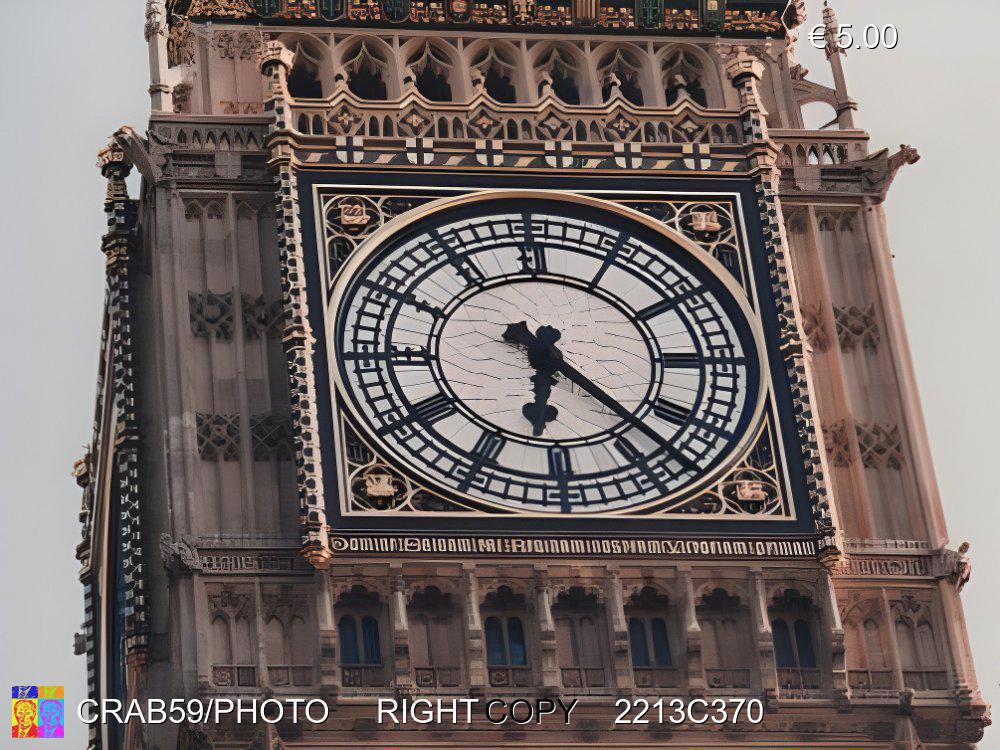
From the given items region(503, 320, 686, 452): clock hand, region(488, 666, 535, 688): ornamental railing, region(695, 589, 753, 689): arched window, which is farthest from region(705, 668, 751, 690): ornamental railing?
region(503, 320, 686, 452): clock hand

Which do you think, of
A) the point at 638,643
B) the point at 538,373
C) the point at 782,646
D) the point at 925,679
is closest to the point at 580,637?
the point at 638,643

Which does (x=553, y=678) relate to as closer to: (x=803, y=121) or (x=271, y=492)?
(x=271, y=492)

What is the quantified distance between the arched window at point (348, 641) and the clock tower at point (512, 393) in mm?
24

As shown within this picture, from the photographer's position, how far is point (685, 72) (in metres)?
35.2

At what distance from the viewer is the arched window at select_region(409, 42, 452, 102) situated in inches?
1371

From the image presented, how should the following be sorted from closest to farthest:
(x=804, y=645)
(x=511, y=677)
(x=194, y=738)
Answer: (x=194, y=738) → (x=511, y=677) → (x=804, y=645)

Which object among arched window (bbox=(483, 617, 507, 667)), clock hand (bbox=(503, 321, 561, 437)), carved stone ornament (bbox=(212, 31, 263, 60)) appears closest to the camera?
arched window (bbox=(483, 617, 507, 667))

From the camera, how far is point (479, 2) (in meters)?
35.0

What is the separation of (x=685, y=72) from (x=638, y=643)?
680cm

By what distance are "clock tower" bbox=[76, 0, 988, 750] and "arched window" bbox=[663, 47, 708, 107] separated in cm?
3

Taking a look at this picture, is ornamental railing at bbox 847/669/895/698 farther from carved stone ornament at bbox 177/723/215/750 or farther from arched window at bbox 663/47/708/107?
arched window at bbox 663/47/708/107

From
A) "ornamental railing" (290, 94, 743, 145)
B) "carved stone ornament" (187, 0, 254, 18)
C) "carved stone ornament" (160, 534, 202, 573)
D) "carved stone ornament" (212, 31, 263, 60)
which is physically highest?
"carved stone ornament" (187, 0, 254, 18)

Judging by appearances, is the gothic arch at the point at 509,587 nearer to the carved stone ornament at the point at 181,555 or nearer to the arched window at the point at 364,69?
the carved stone ornament at the point at 181,555

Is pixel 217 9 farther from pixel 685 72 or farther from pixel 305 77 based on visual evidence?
pixel 685 72
